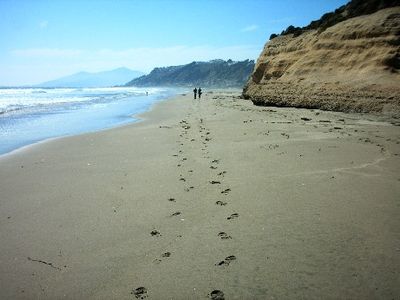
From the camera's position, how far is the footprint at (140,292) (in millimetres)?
3064

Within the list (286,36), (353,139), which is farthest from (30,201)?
(286,36)

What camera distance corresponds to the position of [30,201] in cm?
566

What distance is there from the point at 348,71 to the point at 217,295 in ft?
53.2

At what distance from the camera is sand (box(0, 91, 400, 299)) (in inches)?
126

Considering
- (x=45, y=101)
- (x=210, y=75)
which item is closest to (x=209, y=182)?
(x=45, y=101)

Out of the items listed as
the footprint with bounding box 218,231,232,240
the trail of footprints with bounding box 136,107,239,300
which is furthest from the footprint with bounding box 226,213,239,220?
the footprint with bounding box 218,231,232,240

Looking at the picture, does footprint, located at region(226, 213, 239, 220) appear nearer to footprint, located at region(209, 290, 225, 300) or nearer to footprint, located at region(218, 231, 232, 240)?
footprint, located at region(218, 231, 232, 240)

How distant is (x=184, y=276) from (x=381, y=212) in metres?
2.84

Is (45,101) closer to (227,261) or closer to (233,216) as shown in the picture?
(233,216)

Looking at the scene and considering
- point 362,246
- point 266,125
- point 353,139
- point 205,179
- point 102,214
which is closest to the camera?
point 362,246

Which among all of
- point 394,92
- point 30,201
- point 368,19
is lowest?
point 30,201

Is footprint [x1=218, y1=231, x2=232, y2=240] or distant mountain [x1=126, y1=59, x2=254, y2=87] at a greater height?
distant mountain [x1=126, y1=59, x2=254, y2=87]

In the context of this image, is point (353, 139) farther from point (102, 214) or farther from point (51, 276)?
point (51, 276)

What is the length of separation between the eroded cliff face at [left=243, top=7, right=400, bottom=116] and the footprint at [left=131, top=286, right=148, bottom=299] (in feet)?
41.5
